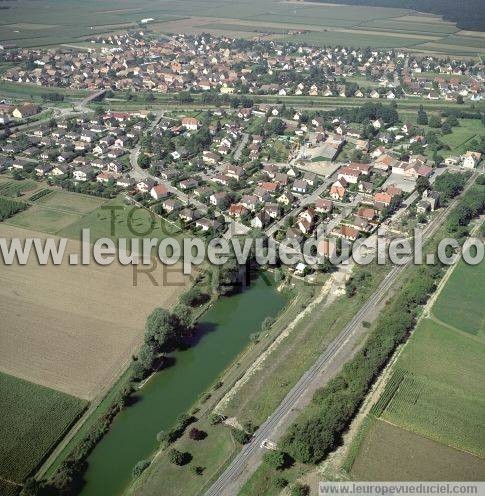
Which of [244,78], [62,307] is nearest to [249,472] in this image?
[62,307]

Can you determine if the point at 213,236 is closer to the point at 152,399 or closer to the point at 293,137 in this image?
the point at 152,399

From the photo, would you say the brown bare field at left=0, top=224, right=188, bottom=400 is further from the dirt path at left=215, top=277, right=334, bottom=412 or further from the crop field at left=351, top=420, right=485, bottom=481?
the crop field at left=351, top=420, right=485, bottom=481

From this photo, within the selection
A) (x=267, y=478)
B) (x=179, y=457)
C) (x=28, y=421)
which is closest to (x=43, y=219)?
(x=28, y=421)

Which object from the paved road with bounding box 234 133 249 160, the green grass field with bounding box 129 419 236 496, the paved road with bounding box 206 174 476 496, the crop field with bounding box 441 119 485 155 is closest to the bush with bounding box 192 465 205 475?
the green grass field with bounding box 129 419 236 496

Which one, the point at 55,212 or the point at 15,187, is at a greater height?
the point at 15,187

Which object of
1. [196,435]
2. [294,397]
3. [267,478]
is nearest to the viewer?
[267,478]

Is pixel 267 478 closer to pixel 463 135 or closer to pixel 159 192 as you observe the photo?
pixel 159 192

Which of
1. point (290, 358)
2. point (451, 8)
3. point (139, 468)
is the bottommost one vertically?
point (139, 468)
